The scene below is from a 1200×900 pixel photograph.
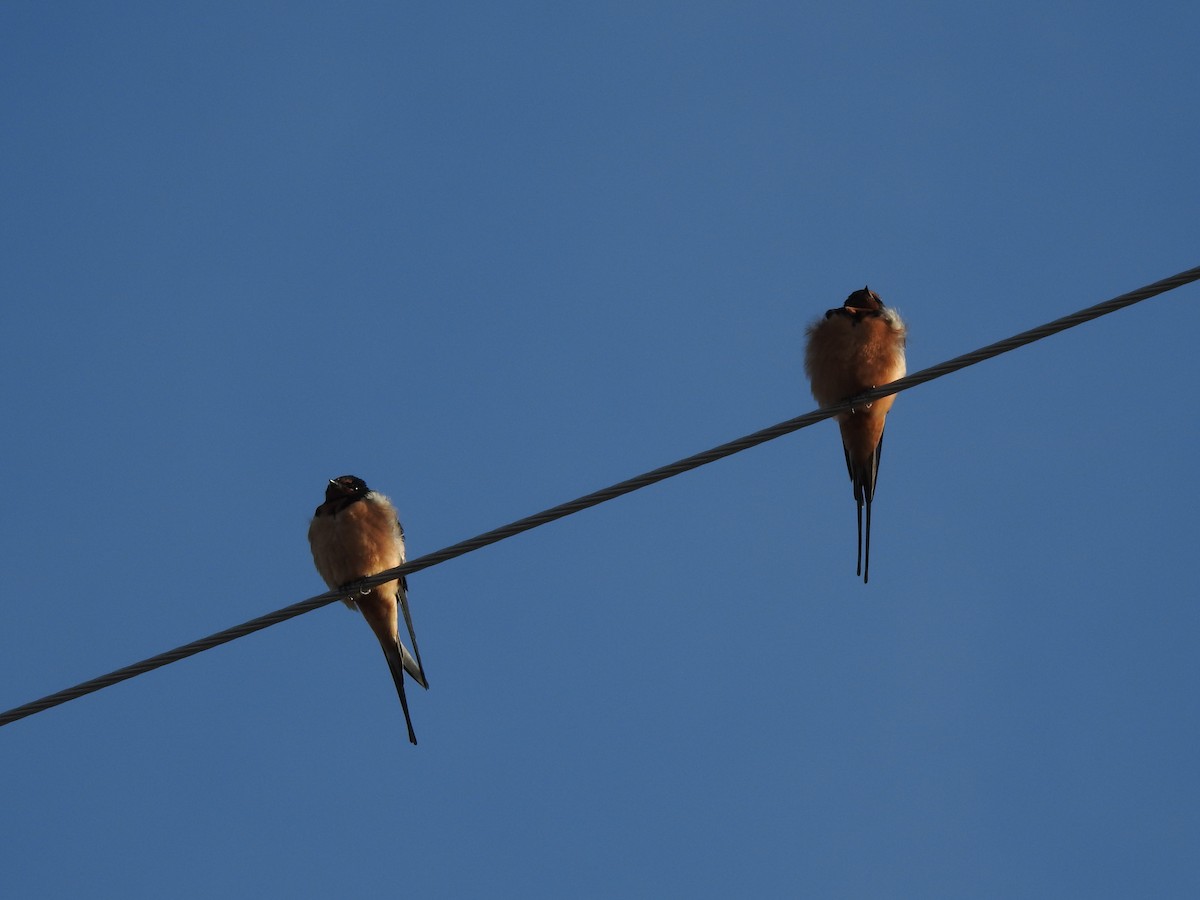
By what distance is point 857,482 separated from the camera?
20.1 ft

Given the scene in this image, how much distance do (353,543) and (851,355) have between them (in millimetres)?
2196

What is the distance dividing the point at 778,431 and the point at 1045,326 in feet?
2.46

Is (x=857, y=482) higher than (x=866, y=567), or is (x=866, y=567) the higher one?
(x=857, y=482)

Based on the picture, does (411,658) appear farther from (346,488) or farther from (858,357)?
(858,357)

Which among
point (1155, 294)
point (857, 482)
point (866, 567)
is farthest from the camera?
point (857, 482)

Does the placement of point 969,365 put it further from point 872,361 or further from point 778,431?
point 872,361

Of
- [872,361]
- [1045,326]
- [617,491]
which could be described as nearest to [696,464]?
[617,491]

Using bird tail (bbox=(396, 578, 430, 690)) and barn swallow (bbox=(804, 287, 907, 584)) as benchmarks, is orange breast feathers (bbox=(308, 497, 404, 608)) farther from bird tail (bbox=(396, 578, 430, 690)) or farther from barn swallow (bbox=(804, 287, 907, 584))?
barn swallow (bbox=(804, 287, 907, 584))

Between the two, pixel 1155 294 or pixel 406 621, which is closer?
pixel 1155 294

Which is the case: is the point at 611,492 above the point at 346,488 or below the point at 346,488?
below

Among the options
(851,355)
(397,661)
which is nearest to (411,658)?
(397,661)

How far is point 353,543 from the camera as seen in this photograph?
20.3ft

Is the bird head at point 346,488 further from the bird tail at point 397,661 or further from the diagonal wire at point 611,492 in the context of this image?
the diagonal wire at point 611,492

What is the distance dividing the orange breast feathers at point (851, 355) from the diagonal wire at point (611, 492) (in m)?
1.54
